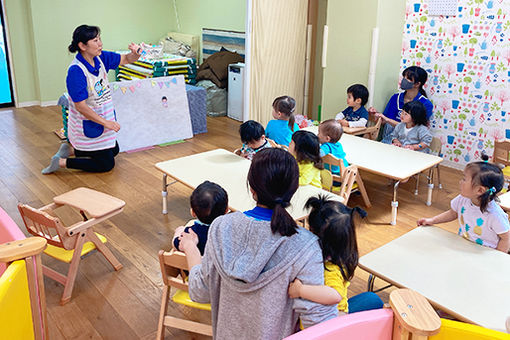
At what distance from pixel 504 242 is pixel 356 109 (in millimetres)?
2684

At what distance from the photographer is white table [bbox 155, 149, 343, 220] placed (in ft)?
9.18

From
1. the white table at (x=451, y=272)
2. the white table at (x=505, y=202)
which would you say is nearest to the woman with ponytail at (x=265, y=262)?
the white table at (x=451, y=272)

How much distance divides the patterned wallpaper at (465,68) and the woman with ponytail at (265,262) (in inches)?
150

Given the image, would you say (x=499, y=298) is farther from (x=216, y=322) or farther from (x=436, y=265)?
(x=216, y=322)

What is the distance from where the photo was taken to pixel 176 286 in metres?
2.15

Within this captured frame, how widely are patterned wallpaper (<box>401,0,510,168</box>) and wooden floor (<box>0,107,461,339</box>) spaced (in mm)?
434

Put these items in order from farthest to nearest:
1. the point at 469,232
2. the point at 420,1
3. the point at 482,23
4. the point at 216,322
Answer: the point at 420,1 → the point at 482,23 → the point at 469,232 → the point at 216,322

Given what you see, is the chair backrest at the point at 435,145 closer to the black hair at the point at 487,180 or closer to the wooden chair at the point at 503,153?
the wooden chair at the point at 503,153

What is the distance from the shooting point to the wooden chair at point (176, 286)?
2.04 m

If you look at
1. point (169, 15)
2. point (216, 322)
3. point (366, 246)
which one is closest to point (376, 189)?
point (366, 246)

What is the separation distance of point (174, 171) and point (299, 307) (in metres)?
2.08

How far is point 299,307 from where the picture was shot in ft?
4.79

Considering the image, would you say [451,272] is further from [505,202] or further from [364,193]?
[364,193]

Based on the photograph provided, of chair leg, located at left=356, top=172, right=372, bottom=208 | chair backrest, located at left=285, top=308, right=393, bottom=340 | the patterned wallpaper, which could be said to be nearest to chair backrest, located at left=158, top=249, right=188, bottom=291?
chair backrest, located at left=285, top=308, right=393, bottom=340
